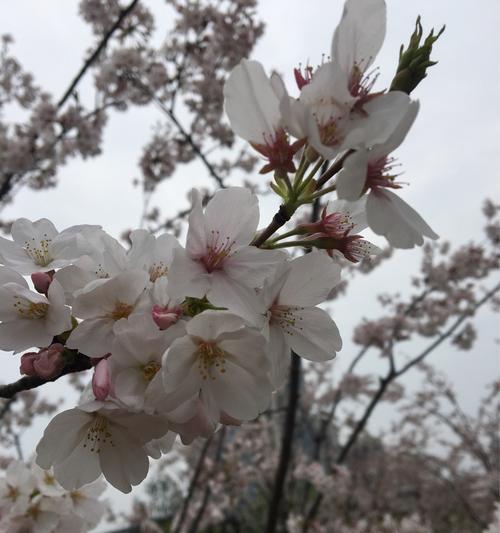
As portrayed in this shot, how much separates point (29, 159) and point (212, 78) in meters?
Answer: 1.98

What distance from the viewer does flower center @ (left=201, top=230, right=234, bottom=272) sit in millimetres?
740

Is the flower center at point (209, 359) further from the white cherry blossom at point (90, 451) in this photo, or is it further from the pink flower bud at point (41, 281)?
the pink flower bud at point (41, 281)

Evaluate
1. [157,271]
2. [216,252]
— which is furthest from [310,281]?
[157,271]

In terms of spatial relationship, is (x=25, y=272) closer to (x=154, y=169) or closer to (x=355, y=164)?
(x=355, y=164)

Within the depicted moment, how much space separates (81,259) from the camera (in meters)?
0.78

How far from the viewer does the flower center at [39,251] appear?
848 millimetres

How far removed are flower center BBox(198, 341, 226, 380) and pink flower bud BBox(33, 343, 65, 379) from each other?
221mm

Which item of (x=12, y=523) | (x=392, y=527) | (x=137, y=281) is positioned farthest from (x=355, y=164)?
(x=392, y=527)

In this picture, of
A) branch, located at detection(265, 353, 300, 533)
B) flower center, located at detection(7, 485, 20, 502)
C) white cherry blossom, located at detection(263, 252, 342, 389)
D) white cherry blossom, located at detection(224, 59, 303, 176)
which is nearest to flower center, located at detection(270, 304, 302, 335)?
white cherry blossom, located at detection(263, 252, 342, 389)

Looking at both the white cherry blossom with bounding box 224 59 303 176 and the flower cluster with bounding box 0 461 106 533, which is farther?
the flower cluster with bounding box 0 461 106 533

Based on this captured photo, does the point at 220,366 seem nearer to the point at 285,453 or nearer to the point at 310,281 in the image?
the point at 310,281

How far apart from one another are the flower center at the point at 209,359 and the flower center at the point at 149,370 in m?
0.07

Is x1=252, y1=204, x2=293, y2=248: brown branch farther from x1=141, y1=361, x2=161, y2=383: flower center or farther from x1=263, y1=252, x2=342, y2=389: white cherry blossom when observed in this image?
x1=141, y1=361, x2=161, y2=383: flower center

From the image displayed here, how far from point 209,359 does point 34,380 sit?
0.29 meters
